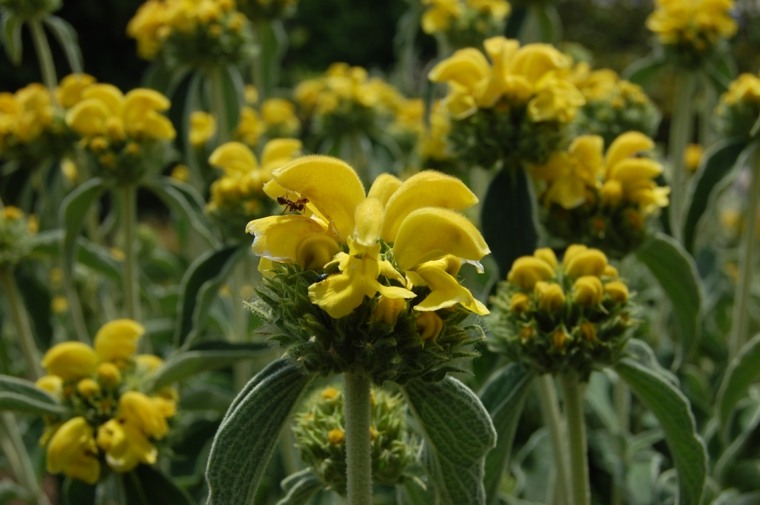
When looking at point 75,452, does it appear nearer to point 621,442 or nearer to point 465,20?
point 621,442

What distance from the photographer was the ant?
1069 millimetres

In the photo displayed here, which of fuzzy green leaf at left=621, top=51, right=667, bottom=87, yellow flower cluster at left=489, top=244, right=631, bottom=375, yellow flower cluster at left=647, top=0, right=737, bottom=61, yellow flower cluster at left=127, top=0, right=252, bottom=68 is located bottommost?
yellow flower cluster at left=489, top=244, right=631, bottom=375

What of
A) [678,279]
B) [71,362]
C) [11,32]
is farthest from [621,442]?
[11,32]

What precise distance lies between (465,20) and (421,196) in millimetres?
1802

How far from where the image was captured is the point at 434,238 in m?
1.00

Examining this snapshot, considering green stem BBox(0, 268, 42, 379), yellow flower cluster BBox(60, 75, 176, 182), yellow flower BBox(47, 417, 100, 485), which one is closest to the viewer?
yellow flower BBox(47, 417, 100, 485)

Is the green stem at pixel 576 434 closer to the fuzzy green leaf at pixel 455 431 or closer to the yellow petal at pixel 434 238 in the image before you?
the fuzzy green leaf at pixel 455 431

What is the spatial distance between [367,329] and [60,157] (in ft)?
5.83

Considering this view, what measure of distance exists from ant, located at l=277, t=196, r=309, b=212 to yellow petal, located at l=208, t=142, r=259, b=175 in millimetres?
857

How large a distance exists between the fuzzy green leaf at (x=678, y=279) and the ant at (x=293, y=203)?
0.82 metres

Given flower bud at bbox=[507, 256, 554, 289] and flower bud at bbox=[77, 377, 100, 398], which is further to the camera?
flower bud at bbox=[77, 377, 100, 398]

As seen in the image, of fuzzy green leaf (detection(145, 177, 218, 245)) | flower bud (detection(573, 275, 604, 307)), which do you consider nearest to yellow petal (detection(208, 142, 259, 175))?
fuzzy green leaf (detection(145, 177, 218, 245))

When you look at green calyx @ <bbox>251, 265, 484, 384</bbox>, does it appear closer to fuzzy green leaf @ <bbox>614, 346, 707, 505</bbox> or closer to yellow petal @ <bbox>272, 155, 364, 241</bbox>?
yellow petal @ <bbox>272, 155, 364, 241</bbox>

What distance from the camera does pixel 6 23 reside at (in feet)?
8.27
